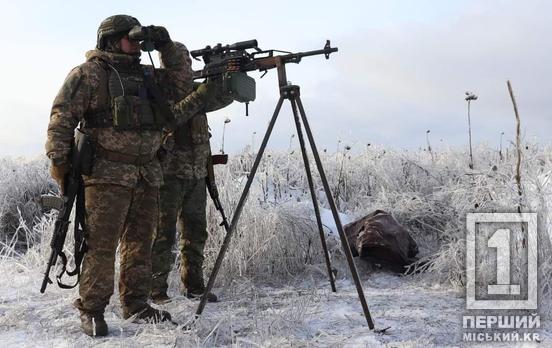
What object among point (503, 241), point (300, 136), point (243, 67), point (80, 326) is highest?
point (243, 67)

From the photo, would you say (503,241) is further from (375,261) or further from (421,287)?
(375,261)

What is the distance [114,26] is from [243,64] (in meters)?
→ 0.87

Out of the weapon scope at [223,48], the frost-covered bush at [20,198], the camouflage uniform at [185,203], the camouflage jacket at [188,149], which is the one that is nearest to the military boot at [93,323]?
the camouflage uniform at [185,203]

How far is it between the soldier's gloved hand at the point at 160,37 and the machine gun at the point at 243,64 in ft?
1.18

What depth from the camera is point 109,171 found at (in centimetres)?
325

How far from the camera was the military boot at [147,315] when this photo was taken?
11.1ft

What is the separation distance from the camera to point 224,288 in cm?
434

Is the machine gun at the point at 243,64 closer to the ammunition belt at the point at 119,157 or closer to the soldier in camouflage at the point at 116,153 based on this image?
the soldier in camouflage at the point at 116,153

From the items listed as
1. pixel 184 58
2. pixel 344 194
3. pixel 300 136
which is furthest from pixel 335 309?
pixel 344 194

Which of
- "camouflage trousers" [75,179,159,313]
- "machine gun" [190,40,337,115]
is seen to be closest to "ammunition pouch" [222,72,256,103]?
"machine gun" [190,40,337,115]

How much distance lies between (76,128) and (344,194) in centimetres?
399

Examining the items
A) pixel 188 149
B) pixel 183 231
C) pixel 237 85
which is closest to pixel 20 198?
pixel 183 231

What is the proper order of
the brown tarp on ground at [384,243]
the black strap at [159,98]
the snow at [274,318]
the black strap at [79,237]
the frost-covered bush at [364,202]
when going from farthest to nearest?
the brown tarp on ground at [384,243], the frost-covered bush at [364,202], the black strap at [159,98], the black strap at [79,237], the snow at [274,318]

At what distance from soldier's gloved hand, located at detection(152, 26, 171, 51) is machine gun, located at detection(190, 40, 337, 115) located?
0.36m
